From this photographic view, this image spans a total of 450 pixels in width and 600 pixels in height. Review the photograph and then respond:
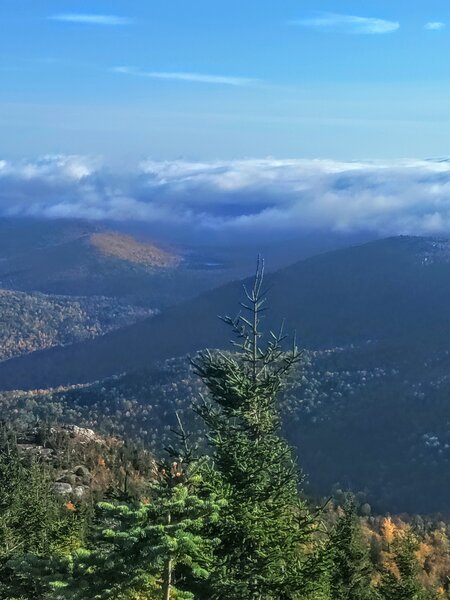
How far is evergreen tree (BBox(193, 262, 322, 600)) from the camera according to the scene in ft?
59.3

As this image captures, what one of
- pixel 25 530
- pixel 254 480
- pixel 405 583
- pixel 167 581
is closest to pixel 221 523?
pixel 254 480

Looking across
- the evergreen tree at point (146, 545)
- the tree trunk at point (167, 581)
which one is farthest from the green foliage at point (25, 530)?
the tree trunk at point (167, 581)

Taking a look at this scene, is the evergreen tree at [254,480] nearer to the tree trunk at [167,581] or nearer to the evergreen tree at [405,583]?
the tree trunk at [167,581]

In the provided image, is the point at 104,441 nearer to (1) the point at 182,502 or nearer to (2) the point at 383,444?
(2) the point at 383,444

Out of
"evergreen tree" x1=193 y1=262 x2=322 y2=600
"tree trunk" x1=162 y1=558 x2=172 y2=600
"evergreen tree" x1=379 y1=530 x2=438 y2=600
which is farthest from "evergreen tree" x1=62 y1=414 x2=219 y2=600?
"evergreen tree" x1=379 y1=530 x2=438 y2=600

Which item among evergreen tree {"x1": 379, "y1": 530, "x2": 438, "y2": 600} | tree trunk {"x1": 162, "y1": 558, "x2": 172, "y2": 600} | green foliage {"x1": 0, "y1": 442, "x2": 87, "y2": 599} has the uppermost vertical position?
tree trunk {"x1": 162, "y1": 558, "x2": 172, "y2": 600}

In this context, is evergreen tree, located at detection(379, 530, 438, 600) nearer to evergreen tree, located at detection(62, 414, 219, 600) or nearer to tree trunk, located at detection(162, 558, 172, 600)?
evergreen tree, located at detection(62, 414, 219, 600)

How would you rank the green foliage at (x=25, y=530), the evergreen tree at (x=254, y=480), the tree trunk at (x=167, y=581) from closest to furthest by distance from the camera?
1. the tree trunk at (x=167, y=581)
2. the evergreen tree at (x=254, y=480)
3. the green foliage at (x=25, y=530)

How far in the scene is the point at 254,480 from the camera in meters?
19.1

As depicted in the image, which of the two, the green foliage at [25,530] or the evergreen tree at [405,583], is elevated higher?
the green foliage at [25,530]

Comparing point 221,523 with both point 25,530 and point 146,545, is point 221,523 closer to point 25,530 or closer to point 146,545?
point 146,545

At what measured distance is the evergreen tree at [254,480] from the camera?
59.3 ft

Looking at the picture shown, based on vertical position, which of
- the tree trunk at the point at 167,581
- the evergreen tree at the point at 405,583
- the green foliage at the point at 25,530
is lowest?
the evergreen tree at the point at 405,583

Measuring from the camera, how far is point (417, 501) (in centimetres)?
15525
